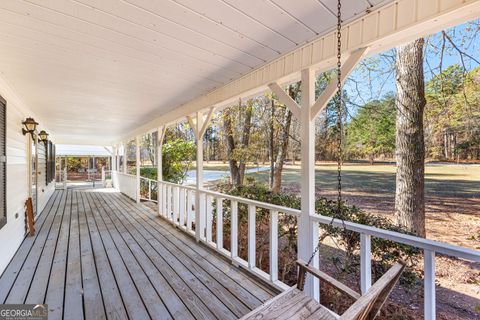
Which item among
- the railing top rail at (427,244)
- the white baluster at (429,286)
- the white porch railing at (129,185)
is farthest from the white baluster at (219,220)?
the white porch railing at (129,185)

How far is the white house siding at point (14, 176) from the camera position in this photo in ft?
10.8

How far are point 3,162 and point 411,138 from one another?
18.6 ft

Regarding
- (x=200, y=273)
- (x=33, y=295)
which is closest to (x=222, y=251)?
(x=200, y=273)

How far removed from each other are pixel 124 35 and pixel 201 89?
1.70m

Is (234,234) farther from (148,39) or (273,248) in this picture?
(148,39)

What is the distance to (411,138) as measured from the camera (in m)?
3.61

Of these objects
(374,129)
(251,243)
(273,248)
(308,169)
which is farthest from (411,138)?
(251,243)

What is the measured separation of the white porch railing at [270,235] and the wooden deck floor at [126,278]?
0.19 metres

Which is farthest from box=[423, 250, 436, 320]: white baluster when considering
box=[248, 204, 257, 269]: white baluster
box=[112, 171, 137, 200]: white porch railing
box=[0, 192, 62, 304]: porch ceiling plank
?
box=[112, 171, 137, 200]: white porch railing

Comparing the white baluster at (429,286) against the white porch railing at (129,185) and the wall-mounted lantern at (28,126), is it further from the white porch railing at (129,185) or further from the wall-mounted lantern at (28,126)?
the white porch railing at (129,185)

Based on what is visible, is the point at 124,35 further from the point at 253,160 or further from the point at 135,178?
A: the point at 135,178

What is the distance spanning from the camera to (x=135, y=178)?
8.52m

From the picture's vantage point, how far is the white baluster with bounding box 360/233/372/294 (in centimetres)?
191

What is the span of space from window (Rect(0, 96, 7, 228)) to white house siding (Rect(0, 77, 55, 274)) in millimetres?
140
